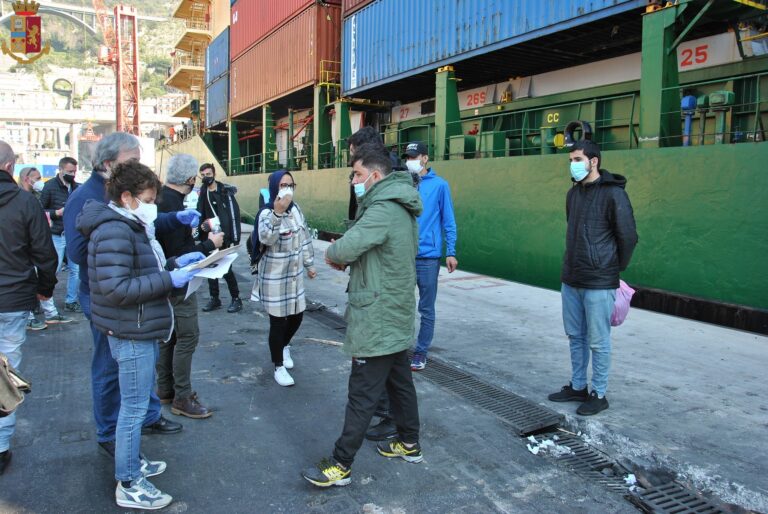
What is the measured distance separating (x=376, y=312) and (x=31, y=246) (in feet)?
6.47

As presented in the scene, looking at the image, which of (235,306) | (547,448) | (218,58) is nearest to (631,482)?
(547,448)

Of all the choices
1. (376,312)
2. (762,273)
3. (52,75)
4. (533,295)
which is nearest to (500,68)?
(533,295)

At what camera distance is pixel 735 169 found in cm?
635

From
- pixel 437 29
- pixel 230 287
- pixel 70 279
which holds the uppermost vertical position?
pixel 437 29

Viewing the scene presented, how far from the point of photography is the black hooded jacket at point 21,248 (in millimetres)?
2812

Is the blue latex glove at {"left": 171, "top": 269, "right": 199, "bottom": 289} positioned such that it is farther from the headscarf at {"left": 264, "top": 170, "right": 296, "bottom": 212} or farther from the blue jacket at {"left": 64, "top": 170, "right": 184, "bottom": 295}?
the headscarf at {"left": 264, "top": 170, "right": 296, "bottom": 212}

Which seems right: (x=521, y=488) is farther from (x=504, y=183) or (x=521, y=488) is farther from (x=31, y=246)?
(x=504, y=183)

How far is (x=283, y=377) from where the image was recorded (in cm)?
415

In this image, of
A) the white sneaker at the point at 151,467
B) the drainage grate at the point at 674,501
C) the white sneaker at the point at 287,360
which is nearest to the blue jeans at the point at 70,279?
the white sneaker at the point at 287,360

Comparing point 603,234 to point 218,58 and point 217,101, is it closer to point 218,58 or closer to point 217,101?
point 217,101

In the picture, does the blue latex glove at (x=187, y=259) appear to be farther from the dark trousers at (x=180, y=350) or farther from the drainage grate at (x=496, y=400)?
the drainage grate at (x=496, y=400)

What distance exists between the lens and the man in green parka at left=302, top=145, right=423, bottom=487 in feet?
8.68

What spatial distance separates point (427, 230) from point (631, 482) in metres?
2.32

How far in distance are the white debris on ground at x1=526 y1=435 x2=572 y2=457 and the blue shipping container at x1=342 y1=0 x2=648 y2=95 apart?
6.85 m
